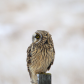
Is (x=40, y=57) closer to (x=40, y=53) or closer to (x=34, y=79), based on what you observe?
(x=40, y=53)

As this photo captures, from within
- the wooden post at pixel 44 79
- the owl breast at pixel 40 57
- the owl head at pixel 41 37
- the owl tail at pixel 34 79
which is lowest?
the owl tail at pixel 34 79

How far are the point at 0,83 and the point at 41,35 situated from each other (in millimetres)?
1333

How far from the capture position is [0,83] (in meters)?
2.19

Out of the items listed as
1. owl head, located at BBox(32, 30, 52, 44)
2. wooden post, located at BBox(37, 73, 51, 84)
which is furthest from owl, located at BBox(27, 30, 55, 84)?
wooden post, located at BBox(37, 73, 51, 84)

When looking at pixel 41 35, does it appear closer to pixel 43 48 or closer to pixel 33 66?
pixel 43 48

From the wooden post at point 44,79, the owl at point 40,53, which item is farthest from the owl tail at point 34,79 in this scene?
the wooden post at point 44,79

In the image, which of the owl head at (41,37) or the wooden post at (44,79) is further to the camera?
the owl head at (41,37)

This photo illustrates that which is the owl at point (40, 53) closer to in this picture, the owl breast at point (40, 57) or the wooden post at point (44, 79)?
the owl breast at point (40, 57)

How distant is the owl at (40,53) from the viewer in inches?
49.1

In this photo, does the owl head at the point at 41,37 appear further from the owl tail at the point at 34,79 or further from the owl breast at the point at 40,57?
the owl tail at the point at 34,79

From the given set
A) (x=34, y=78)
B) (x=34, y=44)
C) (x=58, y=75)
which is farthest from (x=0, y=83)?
(x=34, y=44)

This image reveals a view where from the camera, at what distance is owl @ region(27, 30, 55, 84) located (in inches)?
49.1

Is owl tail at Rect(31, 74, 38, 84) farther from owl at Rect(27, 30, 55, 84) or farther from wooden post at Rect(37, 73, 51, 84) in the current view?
wooden post at Rect(37, 73, 51, 84)

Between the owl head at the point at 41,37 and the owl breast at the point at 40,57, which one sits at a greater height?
the owl head at the point at 41,37
